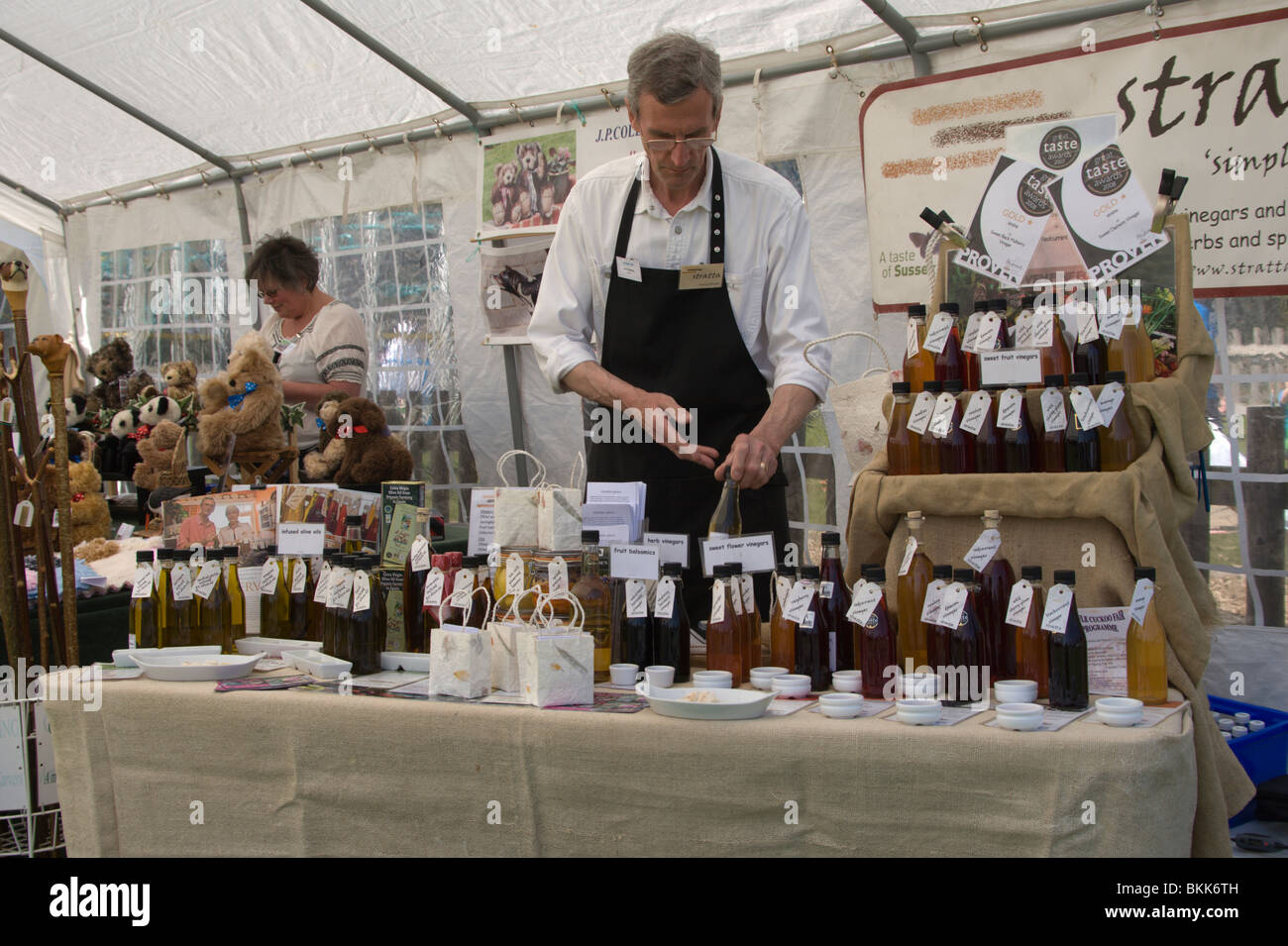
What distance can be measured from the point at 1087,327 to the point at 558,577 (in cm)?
101

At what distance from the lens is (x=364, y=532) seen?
2.45 m

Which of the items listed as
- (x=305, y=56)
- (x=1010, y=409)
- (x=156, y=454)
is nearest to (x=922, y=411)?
(x=1010, y=409)

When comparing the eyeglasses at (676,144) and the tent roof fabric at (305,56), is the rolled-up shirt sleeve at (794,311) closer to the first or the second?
the eyeglasses at (676,144)

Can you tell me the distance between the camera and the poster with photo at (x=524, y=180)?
14.6ft

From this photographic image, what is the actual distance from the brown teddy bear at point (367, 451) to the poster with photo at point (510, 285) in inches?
38.2

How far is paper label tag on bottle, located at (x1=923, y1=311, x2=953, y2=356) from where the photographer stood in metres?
1.93

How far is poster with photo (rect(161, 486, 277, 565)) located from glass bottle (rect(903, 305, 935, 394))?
1419 mm

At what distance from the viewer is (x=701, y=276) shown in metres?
2.40

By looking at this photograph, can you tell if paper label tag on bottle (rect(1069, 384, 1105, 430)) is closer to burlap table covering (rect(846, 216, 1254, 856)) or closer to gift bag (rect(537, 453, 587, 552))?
burlap table covering (rect(846, 216, 1254, 856))

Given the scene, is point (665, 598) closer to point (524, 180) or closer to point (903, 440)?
point (903, 440)

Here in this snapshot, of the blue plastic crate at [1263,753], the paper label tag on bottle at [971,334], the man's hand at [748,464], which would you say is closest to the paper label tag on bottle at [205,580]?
the man's hand at [748,464]

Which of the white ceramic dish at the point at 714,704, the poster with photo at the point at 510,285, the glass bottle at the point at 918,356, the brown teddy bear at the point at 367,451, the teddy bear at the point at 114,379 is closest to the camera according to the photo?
the white ceramic dish at the point at 714,704

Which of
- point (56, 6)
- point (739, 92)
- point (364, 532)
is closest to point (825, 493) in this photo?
point (739, 92)
